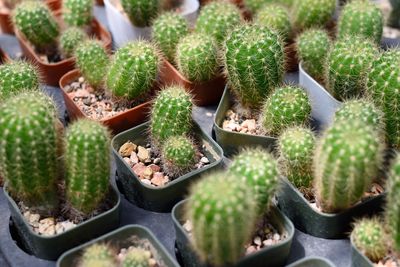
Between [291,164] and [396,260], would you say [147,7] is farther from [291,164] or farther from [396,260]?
[396,260]

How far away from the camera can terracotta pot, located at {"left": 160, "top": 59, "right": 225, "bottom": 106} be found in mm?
2793

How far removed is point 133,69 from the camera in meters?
2.62

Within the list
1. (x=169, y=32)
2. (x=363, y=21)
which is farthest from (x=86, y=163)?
(x=363, y=21)

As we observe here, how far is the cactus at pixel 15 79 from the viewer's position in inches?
99.5

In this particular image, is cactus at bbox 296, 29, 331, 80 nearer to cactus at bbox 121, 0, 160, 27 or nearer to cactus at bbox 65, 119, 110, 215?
cactus at bbox 121, 0, 160, 27

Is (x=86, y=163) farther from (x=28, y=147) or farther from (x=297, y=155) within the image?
(x=297, y=155)

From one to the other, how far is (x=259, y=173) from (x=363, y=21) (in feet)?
3.66

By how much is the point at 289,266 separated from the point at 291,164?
38cm

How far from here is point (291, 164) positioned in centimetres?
228

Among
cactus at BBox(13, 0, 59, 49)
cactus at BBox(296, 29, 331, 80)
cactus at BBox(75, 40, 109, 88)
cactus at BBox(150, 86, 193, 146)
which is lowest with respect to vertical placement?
cactus at BBox(296, 29, 331, 80)

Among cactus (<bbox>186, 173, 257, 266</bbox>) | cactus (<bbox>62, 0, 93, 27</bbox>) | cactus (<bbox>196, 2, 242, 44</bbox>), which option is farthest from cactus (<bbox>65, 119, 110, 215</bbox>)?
cactus (<bbox>62, 0, 93, 27</bbox>)

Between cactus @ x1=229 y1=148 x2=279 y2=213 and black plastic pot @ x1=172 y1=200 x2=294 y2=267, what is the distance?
13cm

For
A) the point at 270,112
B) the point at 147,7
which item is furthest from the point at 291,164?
the point at 147,7

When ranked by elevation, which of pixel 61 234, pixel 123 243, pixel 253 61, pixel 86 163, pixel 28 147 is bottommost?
pixel 123 243
